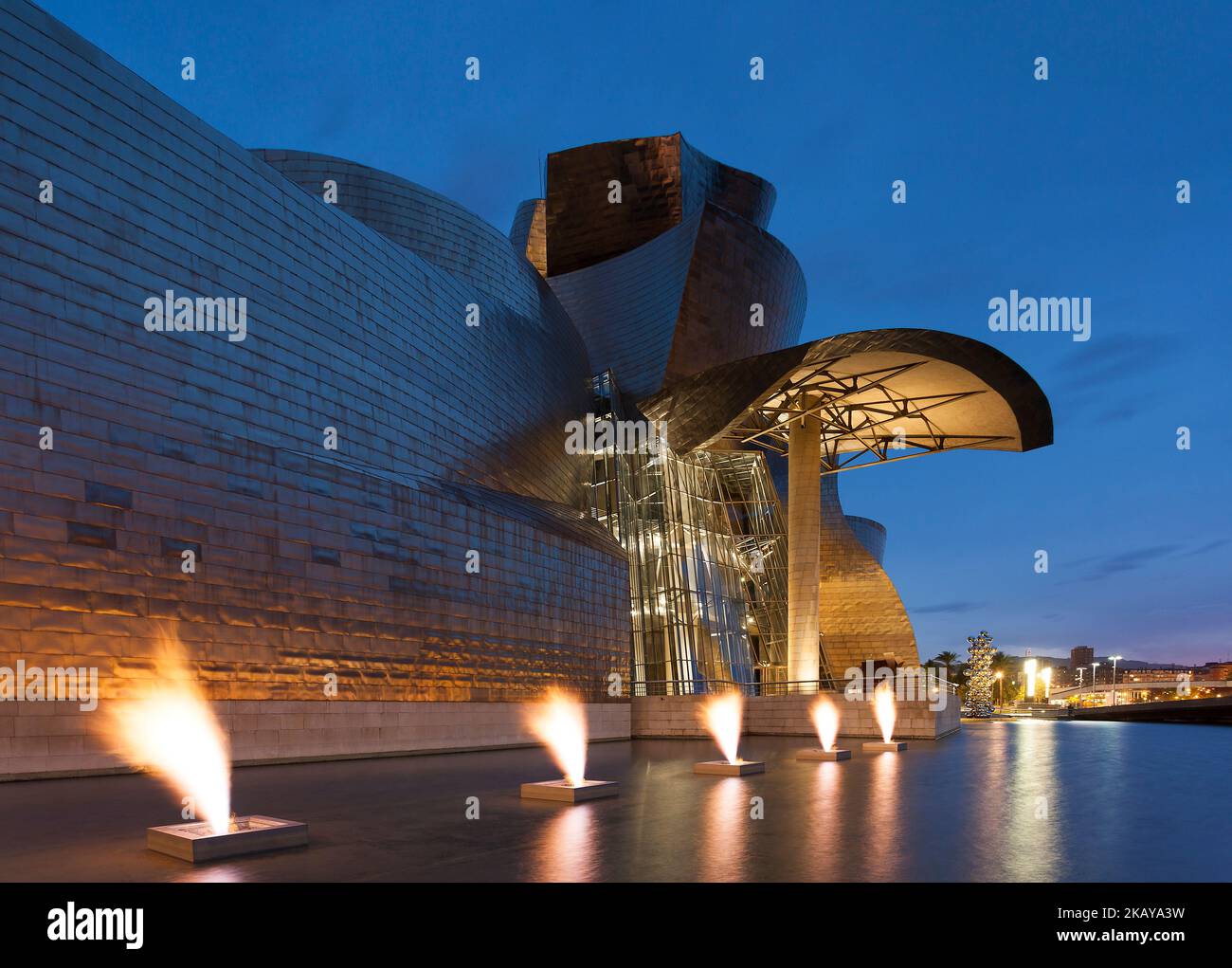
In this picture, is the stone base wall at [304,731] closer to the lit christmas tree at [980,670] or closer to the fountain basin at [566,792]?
the fountain basin at [566,792]

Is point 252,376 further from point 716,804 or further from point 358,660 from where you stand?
point 716,804

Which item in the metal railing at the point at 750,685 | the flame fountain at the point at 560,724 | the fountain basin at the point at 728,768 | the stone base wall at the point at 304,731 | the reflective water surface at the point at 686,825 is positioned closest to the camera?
the reflective water surface at the point at 686,825

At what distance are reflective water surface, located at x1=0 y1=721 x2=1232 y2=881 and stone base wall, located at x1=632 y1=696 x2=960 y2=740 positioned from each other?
A: 853 centimetres

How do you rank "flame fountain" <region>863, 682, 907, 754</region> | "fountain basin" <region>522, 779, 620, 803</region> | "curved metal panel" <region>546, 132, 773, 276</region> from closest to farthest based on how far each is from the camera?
"fountain basin" <region>522, 779, 620, 803</region> → "flame fountain" <region>863, 682, 907, 754</region> → "curved metal panel" <region>546, 132, 773, 276</region>

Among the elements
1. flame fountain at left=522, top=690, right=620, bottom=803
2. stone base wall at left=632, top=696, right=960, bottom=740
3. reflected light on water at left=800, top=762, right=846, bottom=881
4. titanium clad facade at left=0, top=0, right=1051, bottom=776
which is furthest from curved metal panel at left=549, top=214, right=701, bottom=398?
reflected light on water at left=800, top=762, right=846, bottom=881

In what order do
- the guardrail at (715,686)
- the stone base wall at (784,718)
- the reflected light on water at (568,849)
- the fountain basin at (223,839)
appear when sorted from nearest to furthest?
1. the reflected light on water at (568,849)
2. the fountain basin at (223,839)
3. the stone base wall at (784,718)
4. the guardrail at (715,686)

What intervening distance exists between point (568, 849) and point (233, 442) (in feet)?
39.2

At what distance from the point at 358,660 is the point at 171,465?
215 inches

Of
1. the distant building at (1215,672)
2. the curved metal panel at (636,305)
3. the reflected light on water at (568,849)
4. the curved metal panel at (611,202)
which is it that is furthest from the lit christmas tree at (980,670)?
the distant building at (1215,672)

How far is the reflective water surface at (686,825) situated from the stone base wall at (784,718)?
8.53 metres

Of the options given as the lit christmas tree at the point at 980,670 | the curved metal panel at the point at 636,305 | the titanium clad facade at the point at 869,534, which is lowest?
the lit christmas tree at the point at 980,670

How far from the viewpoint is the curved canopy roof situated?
Answer: 2591 centimetres

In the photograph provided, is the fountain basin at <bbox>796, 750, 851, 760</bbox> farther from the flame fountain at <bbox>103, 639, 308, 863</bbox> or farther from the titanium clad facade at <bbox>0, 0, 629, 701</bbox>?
the flame fountain at <bbox>103, 639, 308, 863</bbox>

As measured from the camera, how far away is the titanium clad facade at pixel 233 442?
13.6 meters
